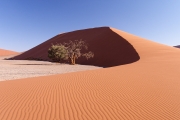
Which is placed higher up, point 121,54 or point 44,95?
point 121,54

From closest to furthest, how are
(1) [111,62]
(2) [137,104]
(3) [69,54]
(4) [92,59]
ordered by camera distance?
1. (2) [137,104]
2. (3) [69,54]
3. (1) [111,62]
4. (4) [92,59]

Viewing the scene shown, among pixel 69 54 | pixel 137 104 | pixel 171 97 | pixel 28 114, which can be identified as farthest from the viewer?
pixel 69 54

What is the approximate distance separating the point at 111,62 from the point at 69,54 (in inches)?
401

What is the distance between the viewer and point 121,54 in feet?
129

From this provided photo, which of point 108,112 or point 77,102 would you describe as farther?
point 77,102

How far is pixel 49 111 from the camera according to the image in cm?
491

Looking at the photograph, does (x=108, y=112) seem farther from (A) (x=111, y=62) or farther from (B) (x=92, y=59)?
(B) (x=92, y=59)

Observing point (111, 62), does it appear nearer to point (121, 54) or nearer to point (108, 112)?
point (121, 54)

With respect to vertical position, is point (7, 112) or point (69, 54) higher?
point (69, 54)

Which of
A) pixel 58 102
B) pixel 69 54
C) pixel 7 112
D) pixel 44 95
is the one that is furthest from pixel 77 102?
pixel 69 54

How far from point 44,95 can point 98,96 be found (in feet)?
7.34

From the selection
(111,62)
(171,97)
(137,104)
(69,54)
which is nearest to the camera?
(137,104)

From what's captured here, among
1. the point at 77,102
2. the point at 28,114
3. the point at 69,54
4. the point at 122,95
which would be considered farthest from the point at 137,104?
the point at 69,54

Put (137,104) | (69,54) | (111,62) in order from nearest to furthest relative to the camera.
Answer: (137,104)
(69,54)
(111,62)
